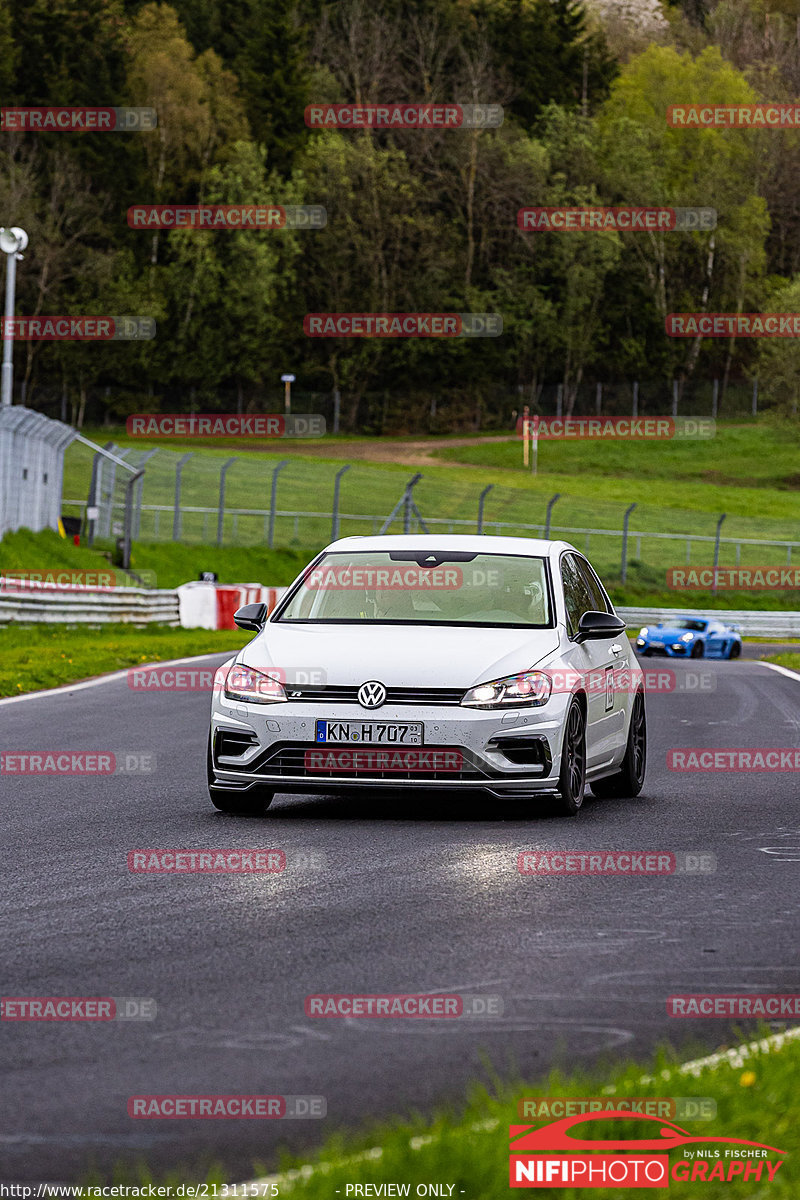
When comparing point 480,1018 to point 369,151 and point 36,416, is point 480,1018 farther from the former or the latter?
point 369,151

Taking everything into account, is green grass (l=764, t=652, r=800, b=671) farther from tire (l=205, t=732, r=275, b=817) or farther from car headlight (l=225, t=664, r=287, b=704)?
car headlight (l=225, t=664, r=287, b=704)

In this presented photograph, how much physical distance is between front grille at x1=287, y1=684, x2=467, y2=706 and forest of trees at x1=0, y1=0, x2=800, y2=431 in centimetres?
7888

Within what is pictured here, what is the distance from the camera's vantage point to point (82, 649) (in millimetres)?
23562

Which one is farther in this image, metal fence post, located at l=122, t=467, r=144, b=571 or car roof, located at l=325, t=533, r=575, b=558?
metal fence post, located at l=122, t=467, r=144, b=571

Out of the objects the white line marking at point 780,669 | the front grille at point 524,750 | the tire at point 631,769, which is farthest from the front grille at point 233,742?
the white line marking at point 780,669

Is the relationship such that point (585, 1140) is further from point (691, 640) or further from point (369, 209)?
point (369, 209)

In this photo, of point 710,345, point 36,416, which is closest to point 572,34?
point 710,345

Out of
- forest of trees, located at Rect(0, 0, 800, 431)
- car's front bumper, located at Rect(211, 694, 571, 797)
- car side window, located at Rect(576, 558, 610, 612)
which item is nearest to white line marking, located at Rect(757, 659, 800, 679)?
car side window, located at Rect(576, 558, 610, 612)

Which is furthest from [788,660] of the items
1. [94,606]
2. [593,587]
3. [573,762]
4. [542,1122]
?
[542,1122]

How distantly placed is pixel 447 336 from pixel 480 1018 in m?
89.4

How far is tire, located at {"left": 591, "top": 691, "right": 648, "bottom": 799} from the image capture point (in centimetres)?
1110

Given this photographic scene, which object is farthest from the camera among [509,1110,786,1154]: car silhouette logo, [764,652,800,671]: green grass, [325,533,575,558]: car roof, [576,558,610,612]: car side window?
[764,652,800,671]: green grass

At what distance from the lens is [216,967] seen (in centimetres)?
580

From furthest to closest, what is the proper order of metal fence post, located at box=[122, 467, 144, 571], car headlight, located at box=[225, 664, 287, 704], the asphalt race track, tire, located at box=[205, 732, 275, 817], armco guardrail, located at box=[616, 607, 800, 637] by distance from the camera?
armco guardrail, located at box=[616, 607, 800, 637]
metal fence post, located at box=[122, 467, 144, 571]
tire, located at box=[205, 732, 275, 817]
car headlight, located at box=[225, 664, 287, 704]
the asphalt race track
